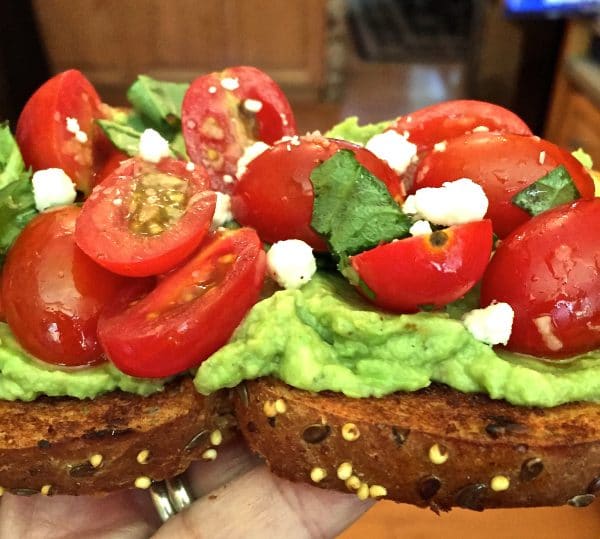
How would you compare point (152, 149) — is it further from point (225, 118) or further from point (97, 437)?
point (97, 437)

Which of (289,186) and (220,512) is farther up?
(289,186)

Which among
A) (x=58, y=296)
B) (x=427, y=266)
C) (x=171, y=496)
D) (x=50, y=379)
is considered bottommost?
(x=171, y=496)

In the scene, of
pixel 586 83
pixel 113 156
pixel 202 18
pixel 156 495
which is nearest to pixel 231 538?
pixel 156 495

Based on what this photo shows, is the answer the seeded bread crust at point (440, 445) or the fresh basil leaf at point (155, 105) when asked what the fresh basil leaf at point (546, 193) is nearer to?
the seeded bread crust at point (440, 445)

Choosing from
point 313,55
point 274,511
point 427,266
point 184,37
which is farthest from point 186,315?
point 184,37

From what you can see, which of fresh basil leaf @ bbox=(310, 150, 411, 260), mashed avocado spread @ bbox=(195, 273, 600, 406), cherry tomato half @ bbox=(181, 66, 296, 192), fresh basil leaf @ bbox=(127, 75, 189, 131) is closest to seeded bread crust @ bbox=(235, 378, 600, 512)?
mashed avocado spread @ bbox=(195, 273, 600, 406)

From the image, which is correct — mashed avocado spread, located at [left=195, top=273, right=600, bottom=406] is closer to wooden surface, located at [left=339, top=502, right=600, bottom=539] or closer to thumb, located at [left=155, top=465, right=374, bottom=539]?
thumb, located at [left=155, top=465, right=374, bottom=539]

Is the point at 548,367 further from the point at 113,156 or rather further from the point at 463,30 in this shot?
the point at 463,30

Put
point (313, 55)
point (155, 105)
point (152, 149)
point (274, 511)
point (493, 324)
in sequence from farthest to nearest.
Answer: point (313, 55), point (155, 105), point (274, 511), point (152, 149), point (493, 324)
